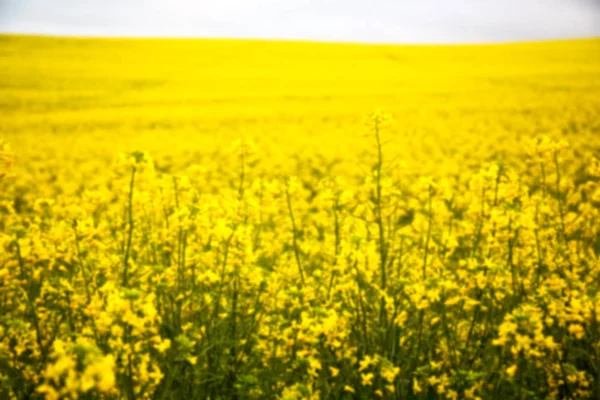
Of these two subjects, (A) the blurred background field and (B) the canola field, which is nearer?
(B) the canola field

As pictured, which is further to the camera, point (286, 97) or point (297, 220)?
point (286, 97)

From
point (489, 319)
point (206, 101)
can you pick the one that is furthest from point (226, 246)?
point (206, 101)

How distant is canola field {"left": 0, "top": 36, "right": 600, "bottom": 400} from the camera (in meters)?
2.55

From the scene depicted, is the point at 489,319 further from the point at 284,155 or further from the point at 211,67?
the point at 211,67

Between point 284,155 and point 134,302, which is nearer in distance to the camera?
point 134,302

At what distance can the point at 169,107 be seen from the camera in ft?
59.3

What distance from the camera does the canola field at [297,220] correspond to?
2.55 meters

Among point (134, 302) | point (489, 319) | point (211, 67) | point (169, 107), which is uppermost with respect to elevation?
point (211, 67)

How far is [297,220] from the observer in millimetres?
6625

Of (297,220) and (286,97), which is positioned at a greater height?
(286,97)

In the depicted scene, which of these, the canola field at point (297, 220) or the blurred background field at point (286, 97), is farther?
the blurred background field at point (286, 97)

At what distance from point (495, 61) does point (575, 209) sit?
22.6m

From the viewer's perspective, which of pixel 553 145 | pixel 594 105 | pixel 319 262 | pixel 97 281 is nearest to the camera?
pixel 97 281

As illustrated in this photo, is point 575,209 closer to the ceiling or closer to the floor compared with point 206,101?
closer to the floor
